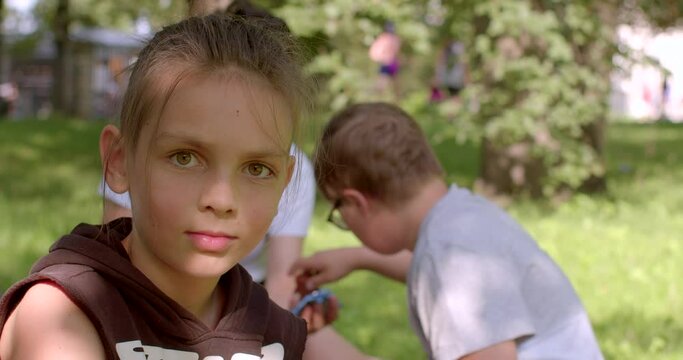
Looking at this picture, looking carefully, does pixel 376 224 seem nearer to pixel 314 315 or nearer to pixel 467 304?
pixel 314 315

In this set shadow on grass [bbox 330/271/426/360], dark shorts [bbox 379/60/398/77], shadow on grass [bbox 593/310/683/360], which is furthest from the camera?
dark shorts [bbox 379/60/398/77]

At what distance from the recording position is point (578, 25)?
6.89 m

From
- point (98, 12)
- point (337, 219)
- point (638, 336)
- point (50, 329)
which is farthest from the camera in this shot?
point (98, 12)

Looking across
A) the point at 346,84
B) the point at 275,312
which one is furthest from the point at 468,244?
the point at 346,84

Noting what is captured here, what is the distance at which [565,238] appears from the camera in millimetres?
6988

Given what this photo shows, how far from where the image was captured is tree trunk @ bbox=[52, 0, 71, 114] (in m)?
21.6

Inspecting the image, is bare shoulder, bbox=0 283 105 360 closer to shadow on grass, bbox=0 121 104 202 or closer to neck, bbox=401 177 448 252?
neck, bbox=401 177 448 252

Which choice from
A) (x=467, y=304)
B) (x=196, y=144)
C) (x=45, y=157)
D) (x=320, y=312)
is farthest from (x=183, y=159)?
(x=45, y=157)

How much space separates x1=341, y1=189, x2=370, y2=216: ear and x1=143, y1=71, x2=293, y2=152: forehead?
1331 millimetres

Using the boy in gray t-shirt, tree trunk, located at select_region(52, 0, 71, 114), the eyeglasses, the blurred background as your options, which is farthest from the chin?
tree trunk, located at select_region(52, 0, 71, 114)

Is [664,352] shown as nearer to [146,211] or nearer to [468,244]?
[468,244]

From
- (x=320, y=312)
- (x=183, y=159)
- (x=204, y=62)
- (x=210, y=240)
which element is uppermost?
(x=204, y=62)

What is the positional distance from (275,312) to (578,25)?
5381 mm

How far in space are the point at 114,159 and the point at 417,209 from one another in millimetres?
1360
